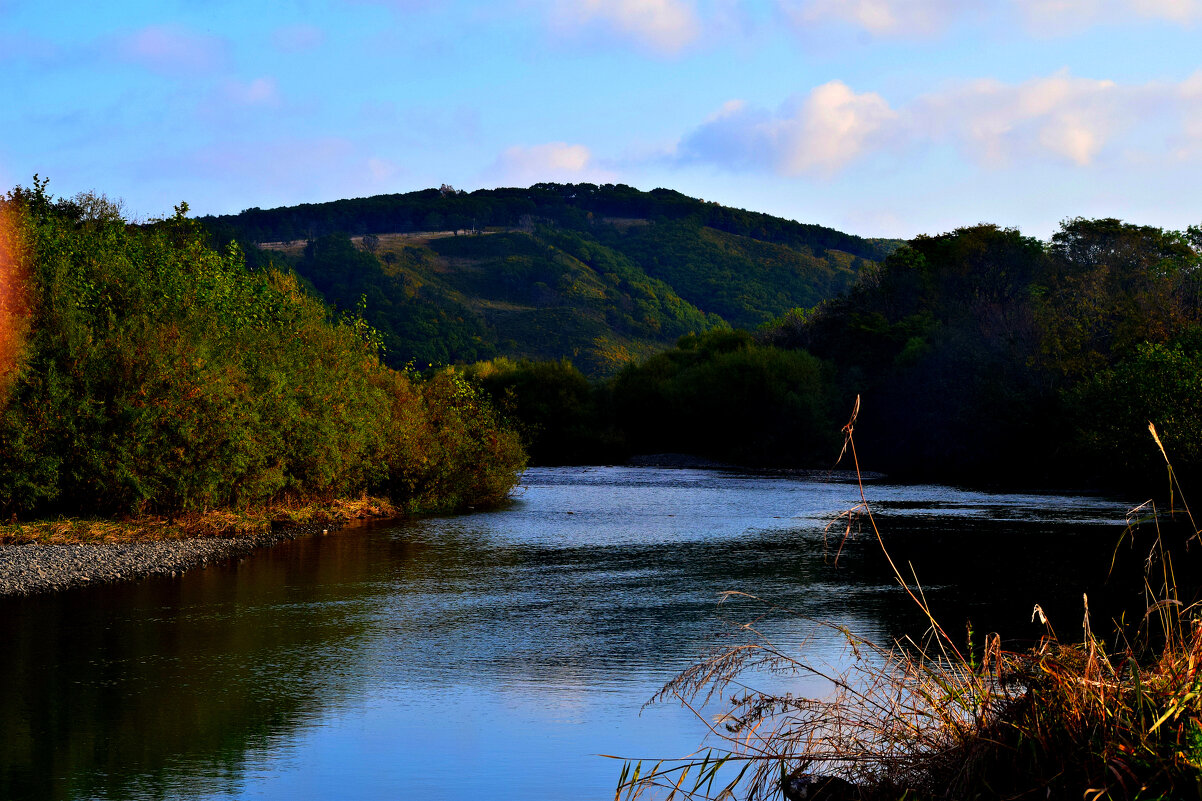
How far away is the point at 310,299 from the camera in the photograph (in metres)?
36.4

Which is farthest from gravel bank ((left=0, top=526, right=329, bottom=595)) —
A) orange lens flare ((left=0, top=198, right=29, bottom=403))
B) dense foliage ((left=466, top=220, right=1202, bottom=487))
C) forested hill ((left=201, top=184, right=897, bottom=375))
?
forested hill ((left=201, top=184, right=897, bottom=375))

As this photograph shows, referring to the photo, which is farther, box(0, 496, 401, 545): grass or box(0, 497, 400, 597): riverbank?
box(0, 496, 401, 545): grass

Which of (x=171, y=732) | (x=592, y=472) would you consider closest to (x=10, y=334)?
(x=171, y=732)

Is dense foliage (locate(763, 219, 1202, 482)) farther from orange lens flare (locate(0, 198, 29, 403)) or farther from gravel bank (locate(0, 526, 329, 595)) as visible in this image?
orange lens flare (locate(0, 198, 29, 403))

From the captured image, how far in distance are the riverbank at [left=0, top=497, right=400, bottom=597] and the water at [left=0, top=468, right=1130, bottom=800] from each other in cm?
91

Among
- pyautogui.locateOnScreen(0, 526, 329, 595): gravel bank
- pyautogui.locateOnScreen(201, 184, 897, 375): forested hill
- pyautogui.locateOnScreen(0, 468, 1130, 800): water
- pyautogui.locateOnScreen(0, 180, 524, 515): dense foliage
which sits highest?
pyautogui.locateOnScreen(201, 184, 897, 375): forested hill

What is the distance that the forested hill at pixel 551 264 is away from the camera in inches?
4879

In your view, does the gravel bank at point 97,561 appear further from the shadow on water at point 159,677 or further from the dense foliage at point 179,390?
the dense foliage at point 179,390

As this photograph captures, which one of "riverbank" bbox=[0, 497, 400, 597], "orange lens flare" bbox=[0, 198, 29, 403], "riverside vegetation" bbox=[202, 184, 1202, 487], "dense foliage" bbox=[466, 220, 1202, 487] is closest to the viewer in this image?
"riverbank" bbox=[0, 497, 400, 597]

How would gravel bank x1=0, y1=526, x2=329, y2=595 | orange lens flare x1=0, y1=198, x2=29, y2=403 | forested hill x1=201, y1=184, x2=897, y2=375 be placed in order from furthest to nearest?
forested hill x1=201, y1=184, x2=897, y2=375 → orange lens flare x1=0, y1=198, x2=29, y2=403 → gravel bank x1=0, y1=526, x2=329, y2=595

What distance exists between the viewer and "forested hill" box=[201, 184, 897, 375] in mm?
123938

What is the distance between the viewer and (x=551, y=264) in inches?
5901

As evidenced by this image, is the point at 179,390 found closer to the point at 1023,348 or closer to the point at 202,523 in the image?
the point at 202,523

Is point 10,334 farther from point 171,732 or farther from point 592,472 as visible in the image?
point 592,472
